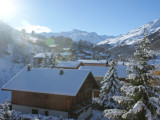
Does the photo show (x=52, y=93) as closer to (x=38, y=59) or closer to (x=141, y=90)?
(x=141, y=90)

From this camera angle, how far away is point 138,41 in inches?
438

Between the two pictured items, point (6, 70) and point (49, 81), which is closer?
point (49, 81)

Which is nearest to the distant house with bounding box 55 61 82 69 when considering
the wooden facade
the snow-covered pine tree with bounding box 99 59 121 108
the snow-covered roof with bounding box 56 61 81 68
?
the snow-covered roof with bounding box 56 61 81 68

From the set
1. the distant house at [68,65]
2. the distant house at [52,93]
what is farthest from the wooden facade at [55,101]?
the distant house at [68,65]

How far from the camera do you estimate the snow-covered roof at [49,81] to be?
60.9 feet

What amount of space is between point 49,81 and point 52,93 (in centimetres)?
258

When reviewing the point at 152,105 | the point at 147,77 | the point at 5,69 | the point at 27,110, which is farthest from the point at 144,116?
the point at 5,69

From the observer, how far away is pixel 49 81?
20.5 m

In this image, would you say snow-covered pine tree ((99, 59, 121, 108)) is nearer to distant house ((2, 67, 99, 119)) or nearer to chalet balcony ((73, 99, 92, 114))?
distant house ((2, 67, 99, 119))

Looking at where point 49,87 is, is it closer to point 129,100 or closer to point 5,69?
point 129,100

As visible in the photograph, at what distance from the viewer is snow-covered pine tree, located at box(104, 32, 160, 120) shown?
1031 cm

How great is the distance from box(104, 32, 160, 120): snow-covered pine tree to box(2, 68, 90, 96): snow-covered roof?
7605 mm

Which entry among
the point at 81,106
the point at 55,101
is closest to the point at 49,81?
the point at 55,101

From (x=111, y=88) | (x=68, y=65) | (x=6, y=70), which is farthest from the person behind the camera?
(x=68, y=65)
